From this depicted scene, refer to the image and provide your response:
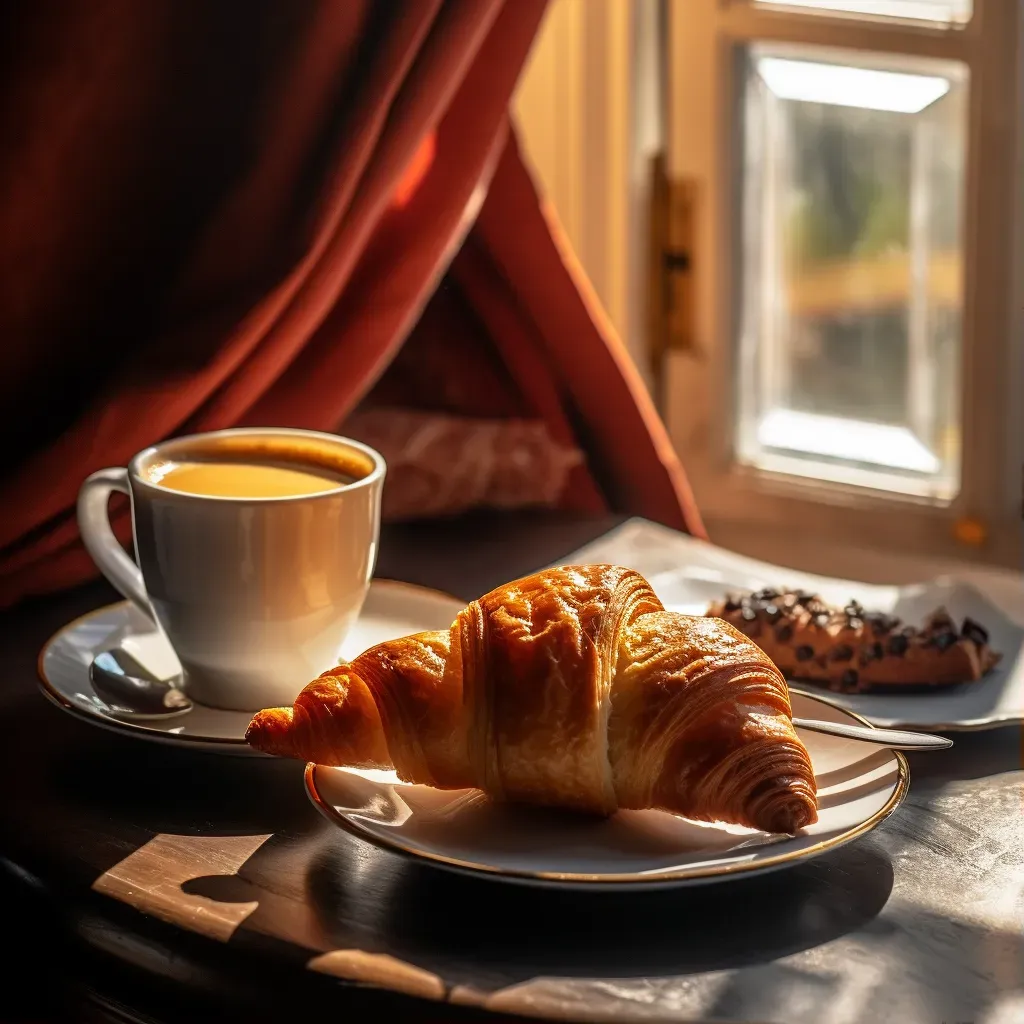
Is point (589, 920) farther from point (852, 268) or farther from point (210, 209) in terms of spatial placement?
point (852, 268)

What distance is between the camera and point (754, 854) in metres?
0.57

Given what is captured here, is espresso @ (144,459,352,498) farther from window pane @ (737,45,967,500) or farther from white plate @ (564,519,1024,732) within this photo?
window pane @ (737,45,967,500)

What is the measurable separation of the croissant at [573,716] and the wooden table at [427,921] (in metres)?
0.04

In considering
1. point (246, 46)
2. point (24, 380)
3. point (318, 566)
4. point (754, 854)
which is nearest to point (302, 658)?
point (318, 566)

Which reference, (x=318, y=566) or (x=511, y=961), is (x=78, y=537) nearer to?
(x=318, y=566)

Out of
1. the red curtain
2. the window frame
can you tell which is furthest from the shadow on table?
the window frame

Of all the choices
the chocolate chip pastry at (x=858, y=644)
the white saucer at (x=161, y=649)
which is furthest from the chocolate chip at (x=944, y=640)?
the white saucer at (x=161, y=649)

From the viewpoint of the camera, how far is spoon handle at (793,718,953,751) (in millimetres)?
647

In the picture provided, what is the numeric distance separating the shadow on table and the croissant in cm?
4

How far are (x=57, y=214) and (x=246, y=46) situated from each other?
0.56 feet

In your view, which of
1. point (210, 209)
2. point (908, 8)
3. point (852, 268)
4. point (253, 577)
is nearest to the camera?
point (253, 577)

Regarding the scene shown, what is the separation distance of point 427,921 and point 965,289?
101 cm

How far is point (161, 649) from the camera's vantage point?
2.68ft

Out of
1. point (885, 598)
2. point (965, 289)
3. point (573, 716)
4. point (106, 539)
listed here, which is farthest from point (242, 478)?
point (965, 289)
